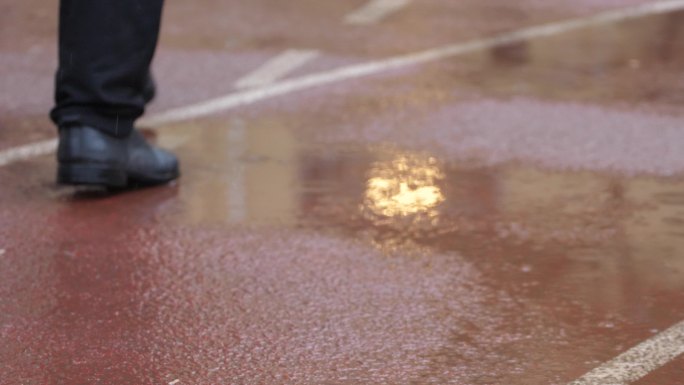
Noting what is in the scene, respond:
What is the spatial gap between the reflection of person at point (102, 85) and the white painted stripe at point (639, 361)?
195 cm

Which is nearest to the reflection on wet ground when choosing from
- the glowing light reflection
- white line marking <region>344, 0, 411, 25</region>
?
the glowing light reflection

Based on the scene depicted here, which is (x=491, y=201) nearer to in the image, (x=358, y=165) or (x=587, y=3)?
(x=358, y=165)

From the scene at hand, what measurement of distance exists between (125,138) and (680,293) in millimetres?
1906

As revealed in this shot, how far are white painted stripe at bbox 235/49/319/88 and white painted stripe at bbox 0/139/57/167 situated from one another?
126 centimetres

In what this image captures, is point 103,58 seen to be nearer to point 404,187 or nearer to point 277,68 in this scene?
point 404,187

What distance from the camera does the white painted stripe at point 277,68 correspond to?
6.73 m

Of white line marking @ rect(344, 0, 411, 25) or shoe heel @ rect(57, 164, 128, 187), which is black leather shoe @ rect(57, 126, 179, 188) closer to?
shoe heel @ rect(57, 164, 128, 187)

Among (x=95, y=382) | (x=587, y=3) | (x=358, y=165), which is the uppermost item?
(x=587, y=3)

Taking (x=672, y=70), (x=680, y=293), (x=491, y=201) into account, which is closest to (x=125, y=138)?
(x=491, y=201)

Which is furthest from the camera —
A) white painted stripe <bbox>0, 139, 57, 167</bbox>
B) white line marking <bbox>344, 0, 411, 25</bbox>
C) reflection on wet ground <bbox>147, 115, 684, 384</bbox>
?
white line marking <bbox>344, 0, 411, 25</bbox>

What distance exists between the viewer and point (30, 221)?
4.59 metres

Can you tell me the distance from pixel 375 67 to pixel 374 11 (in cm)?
193

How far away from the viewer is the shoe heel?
4754 millimetres

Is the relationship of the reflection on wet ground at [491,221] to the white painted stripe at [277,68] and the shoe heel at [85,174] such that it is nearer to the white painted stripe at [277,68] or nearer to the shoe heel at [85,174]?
the shoe heel at [85,174]
